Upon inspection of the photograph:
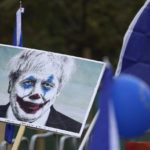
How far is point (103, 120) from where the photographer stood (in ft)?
11.7

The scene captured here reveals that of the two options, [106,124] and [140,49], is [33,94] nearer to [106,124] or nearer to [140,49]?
[140,49]

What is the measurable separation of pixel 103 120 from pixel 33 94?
62.1 inches

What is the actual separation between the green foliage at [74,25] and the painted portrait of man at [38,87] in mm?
10511

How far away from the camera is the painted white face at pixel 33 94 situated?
502cm

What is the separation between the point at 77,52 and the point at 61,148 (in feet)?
40.8

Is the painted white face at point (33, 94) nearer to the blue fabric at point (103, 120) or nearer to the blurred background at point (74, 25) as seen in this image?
the blue fabric at point (103, 120)

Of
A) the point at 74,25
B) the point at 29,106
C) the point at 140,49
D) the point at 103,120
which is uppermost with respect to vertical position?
the point at 74,25

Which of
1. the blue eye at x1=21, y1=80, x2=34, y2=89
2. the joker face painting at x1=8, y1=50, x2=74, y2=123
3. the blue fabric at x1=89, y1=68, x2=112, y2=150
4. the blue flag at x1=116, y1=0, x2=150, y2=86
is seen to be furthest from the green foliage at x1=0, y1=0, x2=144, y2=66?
the blue fabric at x1=89, y1=68, x2=112, y2=150

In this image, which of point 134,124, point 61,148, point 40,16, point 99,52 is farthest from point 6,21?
point 134,124

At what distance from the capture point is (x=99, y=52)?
19.7 meters

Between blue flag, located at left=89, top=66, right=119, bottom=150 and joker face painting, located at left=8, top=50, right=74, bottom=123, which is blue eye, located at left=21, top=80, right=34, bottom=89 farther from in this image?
blue flag, located at left=89, top=66, right=119, bottom=150

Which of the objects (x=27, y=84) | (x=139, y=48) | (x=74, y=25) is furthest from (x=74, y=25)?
(x=27, y=84)

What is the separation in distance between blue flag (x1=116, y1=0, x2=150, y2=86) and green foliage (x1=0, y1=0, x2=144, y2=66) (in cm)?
992

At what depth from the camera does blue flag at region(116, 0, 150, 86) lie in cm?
567
